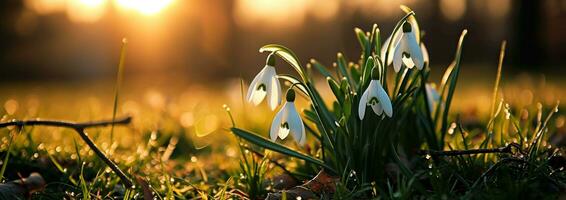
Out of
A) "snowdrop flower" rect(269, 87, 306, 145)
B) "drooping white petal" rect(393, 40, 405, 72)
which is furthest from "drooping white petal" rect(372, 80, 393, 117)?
"snowdrop flower" rect(269, 87, 306, 145)

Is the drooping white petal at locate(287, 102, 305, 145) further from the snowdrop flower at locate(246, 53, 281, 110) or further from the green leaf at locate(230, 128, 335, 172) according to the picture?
the green leaf at locate(230, 128, 335, 172)

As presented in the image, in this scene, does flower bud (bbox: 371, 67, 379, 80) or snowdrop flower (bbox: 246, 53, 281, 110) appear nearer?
flower bud (bbox: 371, 67, 379, 80)

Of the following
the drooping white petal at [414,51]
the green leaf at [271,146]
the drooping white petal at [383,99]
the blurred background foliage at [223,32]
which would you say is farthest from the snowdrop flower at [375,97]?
the blurred background foliage at [223,32]

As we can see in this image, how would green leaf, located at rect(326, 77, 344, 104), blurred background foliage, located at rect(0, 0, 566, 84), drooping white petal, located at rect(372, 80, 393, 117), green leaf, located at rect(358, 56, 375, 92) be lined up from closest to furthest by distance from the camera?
drooping white petal, located at rect(372, 80, 393, 117) → green leaf, located at rect(358, 56, 375, 92) → green leaf, located at rect(326, 77, 344, 104) → blurred background foliage, located at rect(0, 0, 566, 84)

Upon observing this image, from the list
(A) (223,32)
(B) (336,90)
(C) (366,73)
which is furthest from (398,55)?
(A) (223,32)

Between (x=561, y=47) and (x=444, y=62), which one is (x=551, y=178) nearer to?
(x=561, y=47)

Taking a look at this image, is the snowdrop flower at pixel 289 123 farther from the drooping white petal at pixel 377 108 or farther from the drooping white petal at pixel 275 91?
the drooping white petal at pixel 377 108
